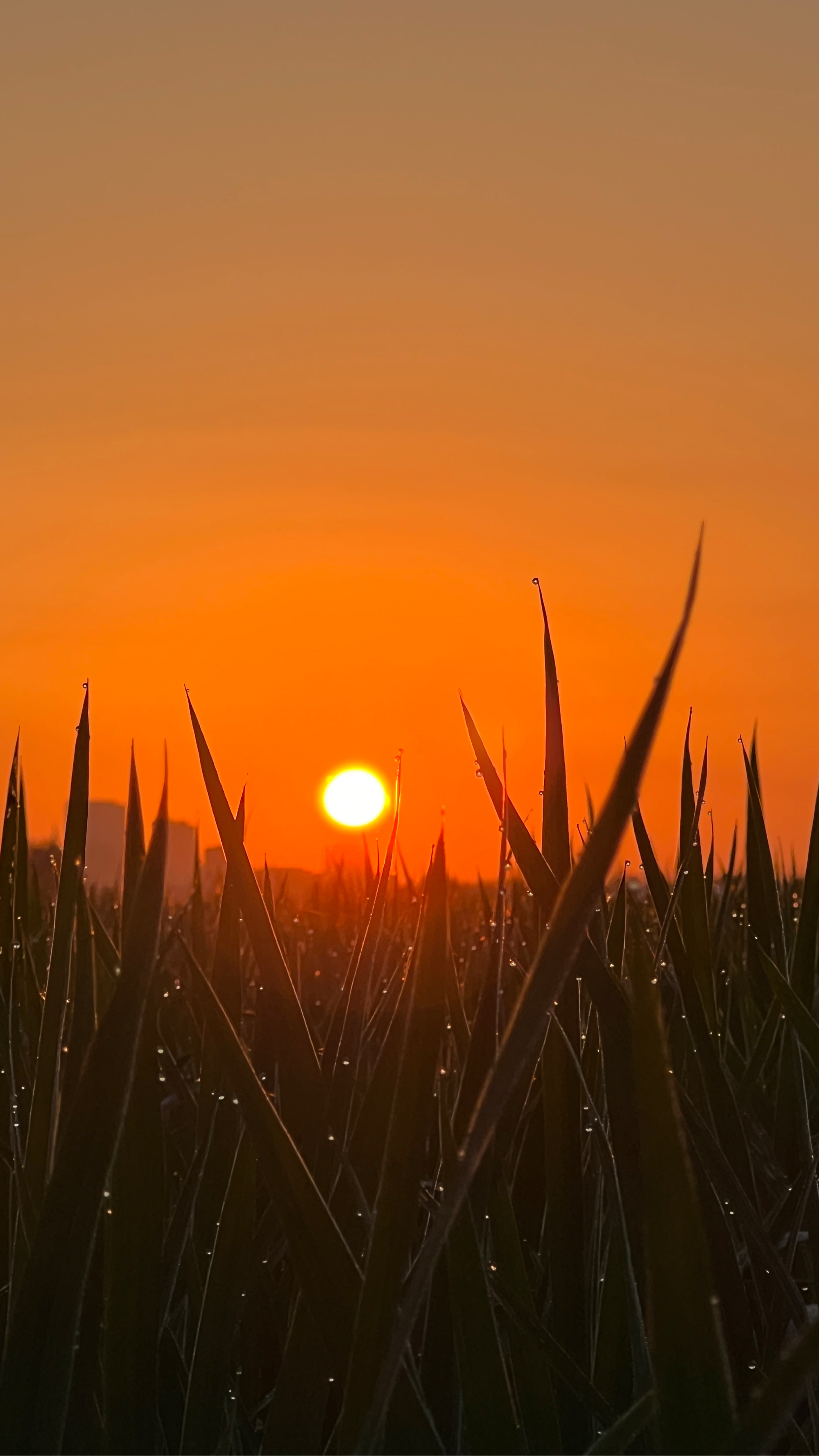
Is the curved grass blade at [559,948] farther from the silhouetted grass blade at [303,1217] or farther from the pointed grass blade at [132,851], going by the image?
the pointed grass blade at [132,851]

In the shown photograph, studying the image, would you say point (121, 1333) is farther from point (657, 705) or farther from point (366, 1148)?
point (657, 705)

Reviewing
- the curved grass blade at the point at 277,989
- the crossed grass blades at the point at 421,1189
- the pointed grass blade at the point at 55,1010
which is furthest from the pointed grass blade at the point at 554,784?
the pointed grass blade at the point at 55,1010

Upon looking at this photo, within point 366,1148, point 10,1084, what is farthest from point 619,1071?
point 10,1084

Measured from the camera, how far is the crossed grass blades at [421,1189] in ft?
1.51

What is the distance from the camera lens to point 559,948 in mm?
421

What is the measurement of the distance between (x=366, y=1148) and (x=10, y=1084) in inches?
11.5

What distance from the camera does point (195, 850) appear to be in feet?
5.56

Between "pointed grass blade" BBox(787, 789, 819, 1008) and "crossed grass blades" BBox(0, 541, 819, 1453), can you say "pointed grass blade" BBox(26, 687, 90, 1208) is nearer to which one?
"crossed grass blades" BBox(0, 541, 819, 1453)

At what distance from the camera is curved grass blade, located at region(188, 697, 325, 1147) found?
2.39 feet

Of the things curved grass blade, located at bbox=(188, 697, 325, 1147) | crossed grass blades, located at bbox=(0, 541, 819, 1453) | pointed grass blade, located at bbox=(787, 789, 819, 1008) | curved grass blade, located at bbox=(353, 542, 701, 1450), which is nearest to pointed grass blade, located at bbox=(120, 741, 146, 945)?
crossed grass blades, located at bbox=(0, 541, 819, 1453)

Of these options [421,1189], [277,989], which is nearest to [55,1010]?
[277,989]

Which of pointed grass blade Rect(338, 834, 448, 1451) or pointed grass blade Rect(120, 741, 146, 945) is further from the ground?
pointed grass blade Rect(120, 741, 146, 945)

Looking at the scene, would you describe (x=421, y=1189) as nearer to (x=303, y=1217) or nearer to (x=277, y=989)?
(x=303, y=1217)

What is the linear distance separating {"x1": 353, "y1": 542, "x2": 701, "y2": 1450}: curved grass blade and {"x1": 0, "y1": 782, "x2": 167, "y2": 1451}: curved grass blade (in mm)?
159
